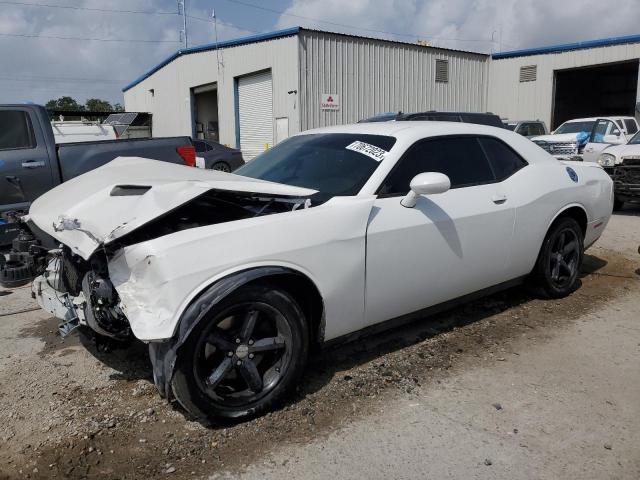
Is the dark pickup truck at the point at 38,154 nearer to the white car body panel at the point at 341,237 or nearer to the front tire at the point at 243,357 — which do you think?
the white car body panel at the point at 341,237

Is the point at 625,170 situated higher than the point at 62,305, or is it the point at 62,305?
the point at 625,170

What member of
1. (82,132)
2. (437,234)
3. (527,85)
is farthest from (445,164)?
(527,85)

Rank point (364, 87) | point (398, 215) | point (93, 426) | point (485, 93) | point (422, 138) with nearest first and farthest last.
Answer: point (93, 426), point (398, 215), point (422, 138), point (364, 87), point (485, 93)

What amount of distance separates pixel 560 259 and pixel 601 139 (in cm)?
994

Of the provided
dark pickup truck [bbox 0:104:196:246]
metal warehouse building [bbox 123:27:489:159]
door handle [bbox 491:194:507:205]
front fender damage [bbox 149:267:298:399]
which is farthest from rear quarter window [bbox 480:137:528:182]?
metal warehouse building [bbox 123:27:489:159]

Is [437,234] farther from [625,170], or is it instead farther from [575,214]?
[625,170]

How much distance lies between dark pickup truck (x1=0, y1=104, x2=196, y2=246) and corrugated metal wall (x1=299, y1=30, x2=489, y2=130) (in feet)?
42.1

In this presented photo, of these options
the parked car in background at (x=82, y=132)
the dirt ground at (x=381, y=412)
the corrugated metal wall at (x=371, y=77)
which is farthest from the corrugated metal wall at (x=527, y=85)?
the dirt ground at (x=381, y=412)

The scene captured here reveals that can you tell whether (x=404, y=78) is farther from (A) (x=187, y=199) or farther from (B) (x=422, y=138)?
(A) (x=187, y=199)

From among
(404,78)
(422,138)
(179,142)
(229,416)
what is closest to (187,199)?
(229,416)

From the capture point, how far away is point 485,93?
24797 millimetres

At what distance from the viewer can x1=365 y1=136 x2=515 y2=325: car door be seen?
3.50 m

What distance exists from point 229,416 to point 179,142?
4.51 m

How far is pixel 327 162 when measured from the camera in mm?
3955
